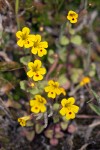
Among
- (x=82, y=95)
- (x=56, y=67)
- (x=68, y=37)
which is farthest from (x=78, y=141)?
(x=68, y=37)

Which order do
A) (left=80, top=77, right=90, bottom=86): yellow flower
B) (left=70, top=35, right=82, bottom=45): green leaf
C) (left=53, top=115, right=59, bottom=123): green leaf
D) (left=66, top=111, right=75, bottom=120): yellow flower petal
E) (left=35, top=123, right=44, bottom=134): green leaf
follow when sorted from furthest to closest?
1. (left=70, top=35, right=82, bottom=45): green leaf
2. (left=80, top=77, right=90, bottom=86): yellow flower
3. (left=35, top=123, right=44, bottom=134): green leaf
4. (left=53, top=115, right=59, bottom=123): green leaf
5. (left=66, top=111, right=75, bottom=120): yellow flower petal

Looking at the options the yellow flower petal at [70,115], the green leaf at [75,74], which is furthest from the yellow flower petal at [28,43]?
the green leaf at [75,74]

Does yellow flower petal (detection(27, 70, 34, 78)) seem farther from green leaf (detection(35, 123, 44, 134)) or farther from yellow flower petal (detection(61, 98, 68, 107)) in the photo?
green leaf (detection(35, 123, 44, 134))

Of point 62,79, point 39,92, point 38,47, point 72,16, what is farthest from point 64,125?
point 72,16

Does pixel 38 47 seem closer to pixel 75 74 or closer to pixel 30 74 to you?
pixel 30 74

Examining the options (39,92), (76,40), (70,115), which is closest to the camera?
(70,115)

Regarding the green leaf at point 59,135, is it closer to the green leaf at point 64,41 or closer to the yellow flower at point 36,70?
the yellow flower at point 36,70

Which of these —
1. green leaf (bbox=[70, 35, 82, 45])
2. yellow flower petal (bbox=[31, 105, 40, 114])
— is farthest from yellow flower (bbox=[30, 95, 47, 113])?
green leaf (bbox=[70, 35, 82, 45])

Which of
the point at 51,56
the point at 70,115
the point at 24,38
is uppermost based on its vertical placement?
the point at 51,56

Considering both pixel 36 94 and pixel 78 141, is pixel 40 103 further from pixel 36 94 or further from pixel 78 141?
pixel 78 141
